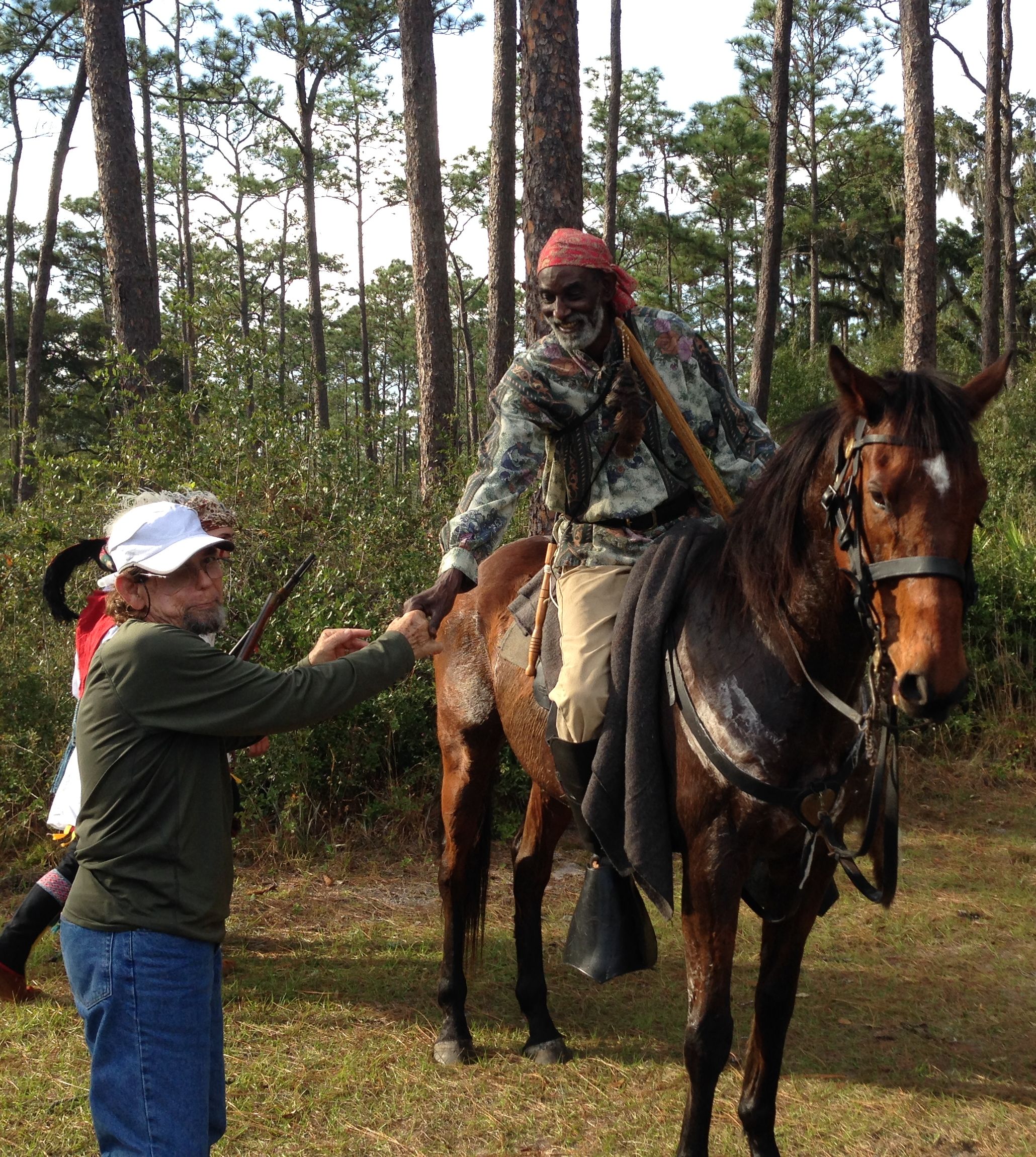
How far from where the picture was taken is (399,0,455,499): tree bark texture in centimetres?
1273

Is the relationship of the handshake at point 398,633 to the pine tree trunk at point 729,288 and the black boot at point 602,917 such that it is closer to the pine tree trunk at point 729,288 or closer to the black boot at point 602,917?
the black boot at point 602,917

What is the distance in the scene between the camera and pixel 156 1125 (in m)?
2.12

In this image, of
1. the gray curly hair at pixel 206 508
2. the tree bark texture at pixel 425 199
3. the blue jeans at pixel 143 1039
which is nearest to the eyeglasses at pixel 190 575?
the gray curly hair at pixel 206 508

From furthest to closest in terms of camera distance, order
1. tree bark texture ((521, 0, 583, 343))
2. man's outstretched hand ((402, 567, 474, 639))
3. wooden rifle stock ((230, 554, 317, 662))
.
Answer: tree bark texture ((521, 0, 583, 343)) → wooden rifle stock ((230, 554, 317, 662)) → man's outstretched hand ((402, 567, 474, 639))

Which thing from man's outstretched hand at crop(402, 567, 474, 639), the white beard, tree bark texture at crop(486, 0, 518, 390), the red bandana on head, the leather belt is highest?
tree bark texture at crop(486, 0, 518, 390)

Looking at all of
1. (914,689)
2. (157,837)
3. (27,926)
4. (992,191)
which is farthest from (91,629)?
(992,191)

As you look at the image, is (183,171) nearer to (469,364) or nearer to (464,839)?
(469,364)

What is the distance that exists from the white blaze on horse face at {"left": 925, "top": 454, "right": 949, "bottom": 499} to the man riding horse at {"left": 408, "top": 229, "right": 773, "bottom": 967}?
1.22 meters

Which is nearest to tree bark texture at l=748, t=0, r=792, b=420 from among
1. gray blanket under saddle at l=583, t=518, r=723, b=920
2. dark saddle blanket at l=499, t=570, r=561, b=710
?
dark saddle blanket at l=499, t=570, r=561, b=710

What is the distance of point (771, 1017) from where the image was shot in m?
3.19

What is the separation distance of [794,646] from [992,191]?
767 inches

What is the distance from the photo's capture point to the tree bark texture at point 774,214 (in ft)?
44.2

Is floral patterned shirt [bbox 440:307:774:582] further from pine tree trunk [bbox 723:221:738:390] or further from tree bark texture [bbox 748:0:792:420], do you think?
pine tree trunk [bbox 723:221:738:390]

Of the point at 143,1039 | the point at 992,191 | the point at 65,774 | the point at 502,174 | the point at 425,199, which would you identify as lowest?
the point at 143,1039
